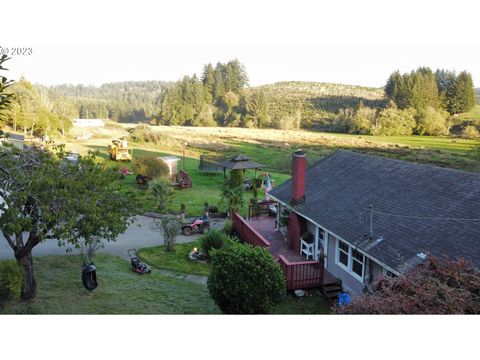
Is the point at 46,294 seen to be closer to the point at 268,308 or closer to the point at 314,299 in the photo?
the point at 268,308

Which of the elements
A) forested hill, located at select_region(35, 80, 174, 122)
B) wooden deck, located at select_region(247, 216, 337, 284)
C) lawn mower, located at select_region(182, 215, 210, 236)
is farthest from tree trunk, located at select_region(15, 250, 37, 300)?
forested hill, located at select_region(35, 80, 174, 122)

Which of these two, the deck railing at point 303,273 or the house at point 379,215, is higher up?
the house at point 379,215

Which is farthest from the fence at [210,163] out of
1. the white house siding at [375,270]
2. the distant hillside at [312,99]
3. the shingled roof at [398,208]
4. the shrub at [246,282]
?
the shrub at [246,282]

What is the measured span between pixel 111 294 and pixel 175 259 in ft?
14.8

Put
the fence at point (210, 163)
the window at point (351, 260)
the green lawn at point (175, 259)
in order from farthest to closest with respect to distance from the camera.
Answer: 1. the fence at point (210, 163)
2. the green lawn at point (175, 259)
3. the window at point (351, 260)

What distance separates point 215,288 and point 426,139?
20.3 m

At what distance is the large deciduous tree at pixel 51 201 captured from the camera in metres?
9.23

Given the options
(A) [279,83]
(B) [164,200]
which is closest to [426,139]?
(A) [279,83]

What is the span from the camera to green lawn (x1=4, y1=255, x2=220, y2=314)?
35.1ft

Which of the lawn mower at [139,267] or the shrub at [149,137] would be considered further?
the shrub at [149,137]

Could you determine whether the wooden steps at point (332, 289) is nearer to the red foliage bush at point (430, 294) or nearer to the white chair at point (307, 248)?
the white chair at point (307, 248)

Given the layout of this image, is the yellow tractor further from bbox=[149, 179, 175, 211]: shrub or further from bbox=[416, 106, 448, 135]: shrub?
bbox=[416, 106, 448, 135]: shrub

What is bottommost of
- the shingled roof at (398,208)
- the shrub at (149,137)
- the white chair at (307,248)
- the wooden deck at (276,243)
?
the wooden deck at (276,243)

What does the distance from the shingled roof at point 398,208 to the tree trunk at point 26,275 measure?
29.9 feet
